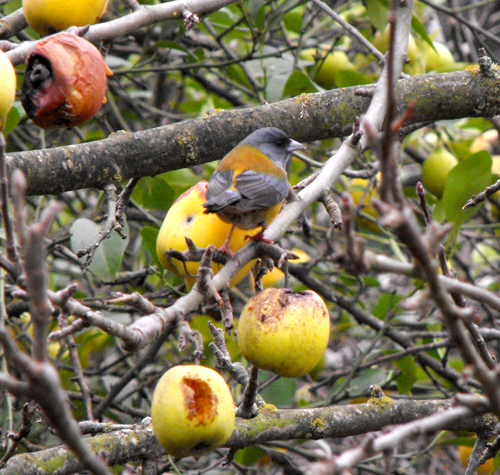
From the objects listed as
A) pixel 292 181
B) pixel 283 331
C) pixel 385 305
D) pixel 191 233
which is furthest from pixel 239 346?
pixel 292 181

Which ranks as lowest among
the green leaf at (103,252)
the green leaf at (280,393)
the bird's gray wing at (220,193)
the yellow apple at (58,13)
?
the green leaf at (280,393)

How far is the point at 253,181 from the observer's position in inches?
109

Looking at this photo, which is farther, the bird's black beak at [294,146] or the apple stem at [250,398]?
the bird's black beak at [294,146]

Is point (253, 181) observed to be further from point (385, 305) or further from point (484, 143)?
point (484, 143)

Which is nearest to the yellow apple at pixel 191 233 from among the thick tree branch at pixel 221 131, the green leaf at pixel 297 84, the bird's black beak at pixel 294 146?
the thick tree branch at pixel 221 131

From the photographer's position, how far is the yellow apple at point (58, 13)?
191cm

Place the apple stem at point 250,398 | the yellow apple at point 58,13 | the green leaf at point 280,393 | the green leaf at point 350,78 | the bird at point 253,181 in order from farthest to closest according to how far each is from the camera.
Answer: the green leaf at point 350,78, the green leaf at point 280,393, the bird at point 253,181, the yellow apple at point 58,13, the apple stem at point 250,398

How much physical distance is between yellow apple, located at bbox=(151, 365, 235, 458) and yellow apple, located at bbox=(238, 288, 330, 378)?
228 mm

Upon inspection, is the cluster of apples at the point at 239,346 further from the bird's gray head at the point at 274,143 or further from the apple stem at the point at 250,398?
the bird's gray head at the point at 274,143

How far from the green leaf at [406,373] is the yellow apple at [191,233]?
54.6 inches

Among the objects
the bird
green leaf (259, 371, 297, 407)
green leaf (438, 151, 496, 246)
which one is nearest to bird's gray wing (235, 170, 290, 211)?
the bird

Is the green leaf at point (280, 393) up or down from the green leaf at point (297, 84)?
down

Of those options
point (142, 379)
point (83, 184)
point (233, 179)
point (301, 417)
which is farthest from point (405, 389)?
point (83, 184)

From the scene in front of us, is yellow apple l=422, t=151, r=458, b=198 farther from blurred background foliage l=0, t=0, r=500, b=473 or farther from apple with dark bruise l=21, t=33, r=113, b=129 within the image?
apple with dark bruise l=21, t=33, r=113, b=129
